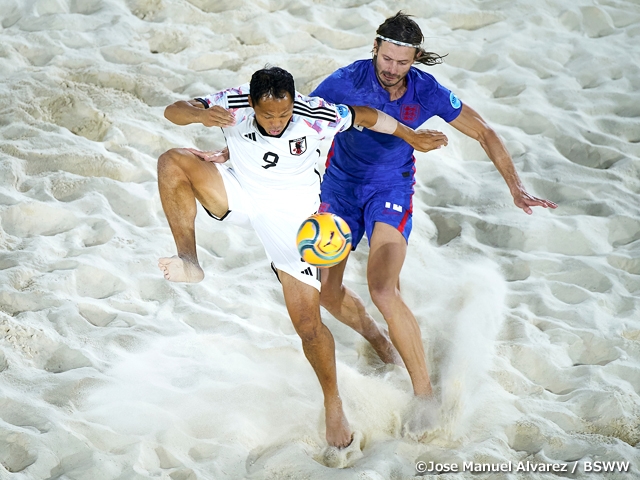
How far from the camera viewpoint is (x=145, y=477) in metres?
3.14

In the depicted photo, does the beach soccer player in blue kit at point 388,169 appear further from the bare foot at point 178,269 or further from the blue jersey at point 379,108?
the bare foot at point 178,269

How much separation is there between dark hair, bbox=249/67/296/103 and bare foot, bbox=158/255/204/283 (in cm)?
81

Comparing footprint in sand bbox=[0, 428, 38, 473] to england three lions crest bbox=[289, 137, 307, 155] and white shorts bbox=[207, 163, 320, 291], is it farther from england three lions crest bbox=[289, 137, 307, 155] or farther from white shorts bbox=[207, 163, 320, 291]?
england three lions crest bbox=[289, 137, 307, 155]

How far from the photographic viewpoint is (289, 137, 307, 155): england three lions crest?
3436mm

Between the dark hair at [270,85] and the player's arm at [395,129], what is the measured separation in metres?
0.47

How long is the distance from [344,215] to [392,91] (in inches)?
27.4

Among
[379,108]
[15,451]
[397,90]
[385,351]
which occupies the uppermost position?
[397,90]

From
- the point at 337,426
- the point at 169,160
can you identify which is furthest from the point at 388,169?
the point at 337,426

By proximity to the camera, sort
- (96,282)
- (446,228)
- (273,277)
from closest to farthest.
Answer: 1. (96,282)
2. (273,277)
3. (446,228)

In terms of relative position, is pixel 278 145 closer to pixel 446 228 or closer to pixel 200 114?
pixel 200 114

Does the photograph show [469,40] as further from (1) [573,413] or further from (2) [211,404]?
(2) [211,404]

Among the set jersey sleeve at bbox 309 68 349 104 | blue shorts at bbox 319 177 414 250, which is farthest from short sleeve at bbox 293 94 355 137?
blue shorts at bbox 319 177 414 250

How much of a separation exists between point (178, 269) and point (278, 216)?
1.69ft

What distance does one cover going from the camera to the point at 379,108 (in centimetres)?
397
